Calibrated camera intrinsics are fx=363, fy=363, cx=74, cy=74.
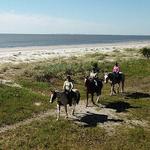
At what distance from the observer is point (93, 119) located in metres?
28.0

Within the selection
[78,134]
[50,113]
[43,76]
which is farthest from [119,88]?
[78,134]

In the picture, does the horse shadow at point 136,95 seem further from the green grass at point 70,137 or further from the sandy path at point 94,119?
the green grass at point 70,137

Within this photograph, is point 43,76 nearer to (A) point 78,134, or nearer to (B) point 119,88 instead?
(B) point 119,88

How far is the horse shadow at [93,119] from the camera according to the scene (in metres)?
26.8

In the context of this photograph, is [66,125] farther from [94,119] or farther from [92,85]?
[92,85]

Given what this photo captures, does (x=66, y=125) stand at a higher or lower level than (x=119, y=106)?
higher

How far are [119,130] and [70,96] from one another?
473cm

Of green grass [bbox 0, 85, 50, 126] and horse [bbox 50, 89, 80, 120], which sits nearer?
horse [bbox 50, 89, 80, 120]

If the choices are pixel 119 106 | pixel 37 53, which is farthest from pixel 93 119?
pixel 37 53

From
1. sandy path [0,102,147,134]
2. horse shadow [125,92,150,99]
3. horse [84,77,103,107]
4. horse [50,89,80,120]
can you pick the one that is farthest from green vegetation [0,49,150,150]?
horse [84,77,103,107]

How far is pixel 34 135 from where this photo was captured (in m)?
24.0

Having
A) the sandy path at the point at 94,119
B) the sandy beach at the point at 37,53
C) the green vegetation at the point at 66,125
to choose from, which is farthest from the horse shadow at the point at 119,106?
the sandy beach at the point at 37,53

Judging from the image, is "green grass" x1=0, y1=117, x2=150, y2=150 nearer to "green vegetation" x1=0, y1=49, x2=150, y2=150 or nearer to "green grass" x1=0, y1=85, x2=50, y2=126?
"green vegetation" x1=0, y1=49, x2=150, y2=150

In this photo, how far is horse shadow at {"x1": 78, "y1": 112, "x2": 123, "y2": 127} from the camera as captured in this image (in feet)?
87.8
